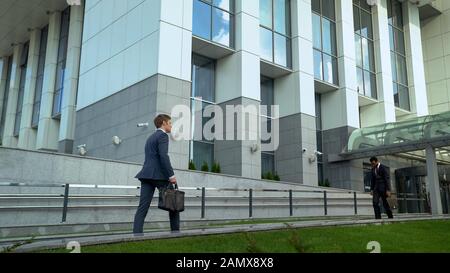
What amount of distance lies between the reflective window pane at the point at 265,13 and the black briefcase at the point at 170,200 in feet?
57.1

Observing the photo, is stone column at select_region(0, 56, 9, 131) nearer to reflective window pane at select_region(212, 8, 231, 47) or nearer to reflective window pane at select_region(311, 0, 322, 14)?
reflective window pane at select_region(212, 8, 231, 47)

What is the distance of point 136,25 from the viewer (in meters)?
19.9

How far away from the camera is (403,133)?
22109 mm

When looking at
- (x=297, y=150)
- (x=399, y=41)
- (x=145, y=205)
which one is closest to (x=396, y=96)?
(x=399, y=41)

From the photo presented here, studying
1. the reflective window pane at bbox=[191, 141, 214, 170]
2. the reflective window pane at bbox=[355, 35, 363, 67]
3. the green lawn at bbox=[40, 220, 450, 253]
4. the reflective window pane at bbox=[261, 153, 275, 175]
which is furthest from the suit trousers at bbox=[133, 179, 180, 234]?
the reflective window pane at bbox=[355, 35, 363, 67]

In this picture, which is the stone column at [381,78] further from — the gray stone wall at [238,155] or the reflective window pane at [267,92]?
the gray stone wall at [238,155]

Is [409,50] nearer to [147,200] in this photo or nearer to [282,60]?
[282,60]

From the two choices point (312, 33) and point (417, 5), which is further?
point (417, 5)

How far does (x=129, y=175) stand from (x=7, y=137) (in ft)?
73.5

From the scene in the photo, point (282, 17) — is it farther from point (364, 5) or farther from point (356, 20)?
point (364, 5)

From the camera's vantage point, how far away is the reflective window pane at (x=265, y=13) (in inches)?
929

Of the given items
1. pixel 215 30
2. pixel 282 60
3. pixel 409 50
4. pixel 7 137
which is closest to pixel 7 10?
pixel 7 137

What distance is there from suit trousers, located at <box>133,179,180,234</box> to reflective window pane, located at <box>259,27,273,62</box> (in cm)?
1622

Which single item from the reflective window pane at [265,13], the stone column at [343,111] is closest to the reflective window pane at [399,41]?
the stone column at [343,111]
